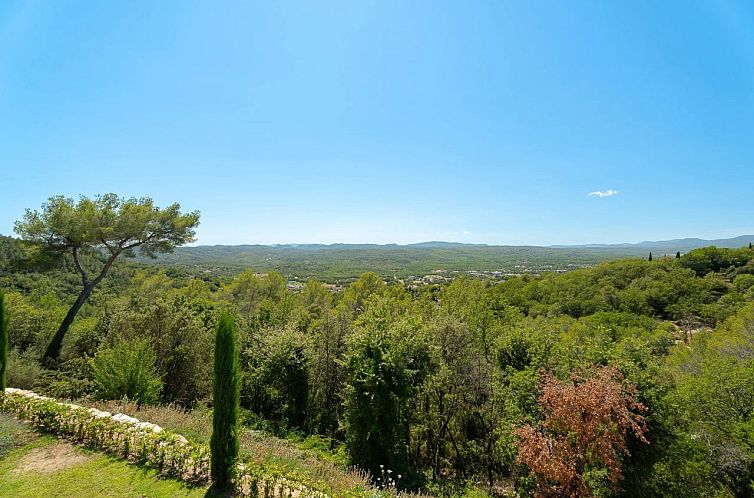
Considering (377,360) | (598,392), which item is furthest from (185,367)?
(598,392)

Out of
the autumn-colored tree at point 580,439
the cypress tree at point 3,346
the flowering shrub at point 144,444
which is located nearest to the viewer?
the flowering shrub at point 144,444

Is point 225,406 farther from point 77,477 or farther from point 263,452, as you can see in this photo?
point 77,477

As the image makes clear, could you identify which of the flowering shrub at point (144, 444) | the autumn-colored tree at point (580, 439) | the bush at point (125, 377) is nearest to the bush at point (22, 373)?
the bush at point (125, 377)

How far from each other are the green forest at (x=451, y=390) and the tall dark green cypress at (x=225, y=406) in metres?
3.81

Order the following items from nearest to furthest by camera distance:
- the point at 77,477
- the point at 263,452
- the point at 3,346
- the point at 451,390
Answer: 1. the point at 77,477
2. the point at 263,452
3. the point at 3,346
4. the point at 451,390

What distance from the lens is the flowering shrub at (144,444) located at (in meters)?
6.64

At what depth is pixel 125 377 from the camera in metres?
11.2

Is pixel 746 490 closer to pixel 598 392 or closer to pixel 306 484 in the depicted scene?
pixel 598 392

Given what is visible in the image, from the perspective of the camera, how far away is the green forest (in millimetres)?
8680

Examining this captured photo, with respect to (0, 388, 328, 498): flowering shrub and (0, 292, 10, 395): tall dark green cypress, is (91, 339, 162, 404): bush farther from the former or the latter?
(0, 292, 10, 395): tall dark green cypress

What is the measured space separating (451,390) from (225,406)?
34.5 feet

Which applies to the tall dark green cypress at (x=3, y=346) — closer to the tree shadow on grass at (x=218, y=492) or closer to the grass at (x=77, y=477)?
the grass at (x=77, y=477)

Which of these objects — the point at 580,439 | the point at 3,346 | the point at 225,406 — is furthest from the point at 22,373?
the point at 580,439

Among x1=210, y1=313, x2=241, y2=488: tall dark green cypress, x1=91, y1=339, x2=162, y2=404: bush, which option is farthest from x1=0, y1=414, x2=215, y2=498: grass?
x1=91, y1=339, x2=162, y2=404: bush
